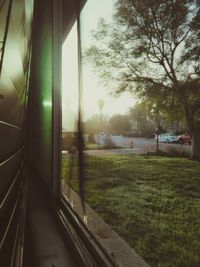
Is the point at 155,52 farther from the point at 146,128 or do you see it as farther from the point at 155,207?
the point at 146,128

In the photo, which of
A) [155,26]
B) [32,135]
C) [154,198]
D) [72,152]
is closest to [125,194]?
[154,198]

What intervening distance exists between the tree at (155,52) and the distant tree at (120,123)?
13.4 inches

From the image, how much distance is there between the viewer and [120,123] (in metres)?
2.01

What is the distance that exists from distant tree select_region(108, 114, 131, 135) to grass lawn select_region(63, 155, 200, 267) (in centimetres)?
50

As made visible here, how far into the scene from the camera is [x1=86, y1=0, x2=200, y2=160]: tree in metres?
1.62

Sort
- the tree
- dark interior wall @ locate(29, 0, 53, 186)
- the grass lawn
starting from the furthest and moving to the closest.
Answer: dark interior wall @ locate(29, 0, 53, 186), the grass lawn, the tree

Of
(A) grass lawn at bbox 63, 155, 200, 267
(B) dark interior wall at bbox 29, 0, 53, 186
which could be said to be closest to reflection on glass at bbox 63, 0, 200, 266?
(A) grass lawn at bbox 63, 155, 200, 267

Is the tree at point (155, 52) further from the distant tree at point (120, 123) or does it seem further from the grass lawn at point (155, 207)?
the grass lawn at point (155, 207)

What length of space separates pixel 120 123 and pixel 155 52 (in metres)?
2.09

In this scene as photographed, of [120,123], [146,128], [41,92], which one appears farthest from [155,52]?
[146,128]

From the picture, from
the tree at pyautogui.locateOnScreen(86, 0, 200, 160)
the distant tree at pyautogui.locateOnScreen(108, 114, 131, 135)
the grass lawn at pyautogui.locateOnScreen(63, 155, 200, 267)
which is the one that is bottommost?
the grass lawn at pyautogui.locateOnScreen(63, 155, 200, 267)

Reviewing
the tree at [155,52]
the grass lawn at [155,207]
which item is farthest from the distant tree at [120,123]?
the grass lawn at [155,207]

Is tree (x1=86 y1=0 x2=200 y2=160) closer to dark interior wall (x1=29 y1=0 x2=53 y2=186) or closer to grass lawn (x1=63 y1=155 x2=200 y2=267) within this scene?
grass lawn (x1=63 y1=155 x2=200 y2=267)

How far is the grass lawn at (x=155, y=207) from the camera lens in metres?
1.76
